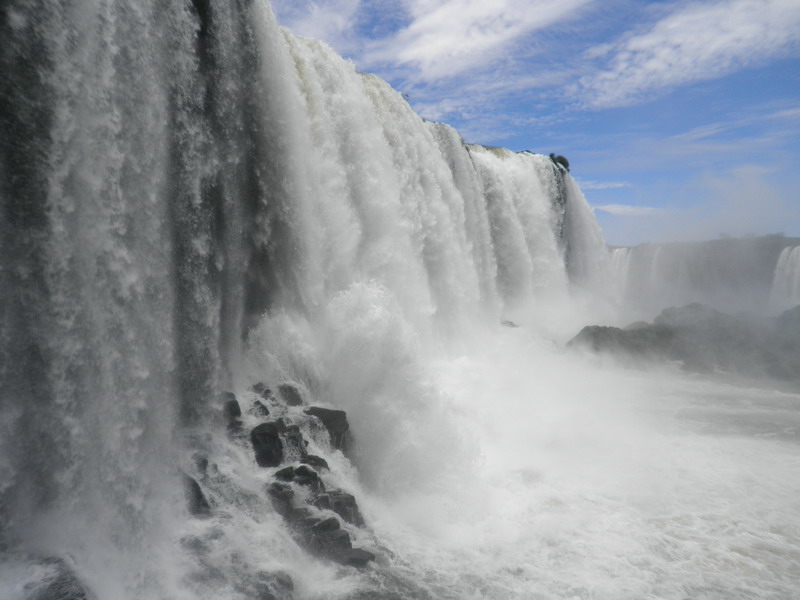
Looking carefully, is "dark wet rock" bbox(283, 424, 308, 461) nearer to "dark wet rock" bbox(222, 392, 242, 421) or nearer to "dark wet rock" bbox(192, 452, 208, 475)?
"dark wet rock" bbox(222, 392, 242, 421)

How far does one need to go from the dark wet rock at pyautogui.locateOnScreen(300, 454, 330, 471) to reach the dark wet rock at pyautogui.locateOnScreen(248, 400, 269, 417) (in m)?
0.81

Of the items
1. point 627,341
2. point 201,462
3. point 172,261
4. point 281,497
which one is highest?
point 172,261

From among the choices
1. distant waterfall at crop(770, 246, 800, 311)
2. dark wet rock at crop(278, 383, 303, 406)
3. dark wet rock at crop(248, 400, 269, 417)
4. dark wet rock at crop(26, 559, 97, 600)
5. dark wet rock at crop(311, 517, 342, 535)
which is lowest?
dark wet rock at crop(311, 517, 342, 535)

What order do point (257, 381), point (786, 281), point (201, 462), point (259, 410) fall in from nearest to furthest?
point (201, 462) → point (259, 410) → point (257, 381) → point (786, 281)

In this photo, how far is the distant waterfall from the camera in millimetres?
28156

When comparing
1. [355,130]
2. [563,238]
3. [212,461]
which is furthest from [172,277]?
[563,238]

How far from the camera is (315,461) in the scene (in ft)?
20.5

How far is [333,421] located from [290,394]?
68 cm

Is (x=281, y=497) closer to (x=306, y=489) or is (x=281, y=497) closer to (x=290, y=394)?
(x=306, y=489)

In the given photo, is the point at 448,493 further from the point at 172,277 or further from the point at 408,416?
the point at 172,277

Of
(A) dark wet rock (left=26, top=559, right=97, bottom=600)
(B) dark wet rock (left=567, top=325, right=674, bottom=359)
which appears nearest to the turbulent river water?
(A) dark wet rock (left=26, top=559, right=97, bottom=600)

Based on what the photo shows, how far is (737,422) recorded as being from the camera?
10.9m

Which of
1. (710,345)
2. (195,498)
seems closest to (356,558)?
(195,498)

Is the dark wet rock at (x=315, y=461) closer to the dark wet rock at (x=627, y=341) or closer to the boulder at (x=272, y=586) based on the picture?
the boulder at (x=272, y=586)
